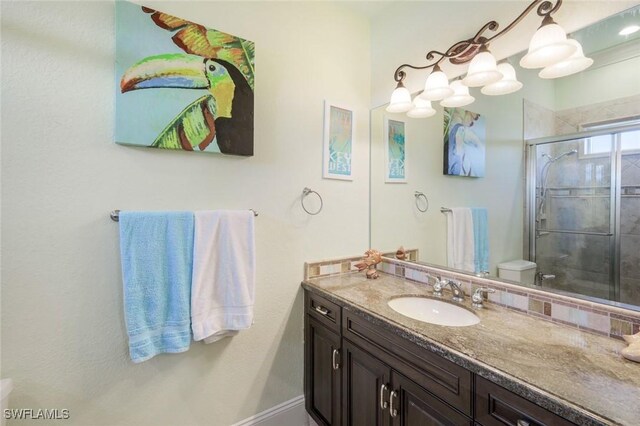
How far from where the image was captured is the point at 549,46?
1.07 meters

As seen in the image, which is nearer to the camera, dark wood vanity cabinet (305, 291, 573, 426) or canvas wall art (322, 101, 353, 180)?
dark wood vanity cabinet (305, 291, 573, 426)

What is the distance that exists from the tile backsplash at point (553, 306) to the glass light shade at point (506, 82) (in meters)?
0.90

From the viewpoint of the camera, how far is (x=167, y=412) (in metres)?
1.34

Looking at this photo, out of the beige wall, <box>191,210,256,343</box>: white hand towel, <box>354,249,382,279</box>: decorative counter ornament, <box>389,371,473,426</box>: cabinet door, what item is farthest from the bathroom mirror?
<box>191,210,256,343</box>: white hand towel

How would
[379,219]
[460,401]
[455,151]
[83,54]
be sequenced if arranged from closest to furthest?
[460,401] → [83,54] → [455,151] → [379,219]

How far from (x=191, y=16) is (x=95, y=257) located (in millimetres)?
1199

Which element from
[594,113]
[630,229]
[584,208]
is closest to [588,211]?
[584,208]

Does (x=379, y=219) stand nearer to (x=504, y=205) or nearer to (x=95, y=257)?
(x=504, y=205)

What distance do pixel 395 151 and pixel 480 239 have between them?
0.80m

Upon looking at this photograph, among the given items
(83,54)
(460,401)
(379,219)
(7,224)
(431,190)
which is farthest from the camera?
(379,219)

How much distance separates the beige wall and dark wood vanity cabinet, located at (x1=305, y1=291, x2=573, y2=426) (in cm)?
21

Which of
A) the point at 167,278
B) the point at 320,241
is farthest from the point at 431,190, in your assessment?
the point at 167,278

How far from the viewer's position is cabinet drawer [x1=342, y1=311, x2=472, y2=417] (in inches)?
34.3

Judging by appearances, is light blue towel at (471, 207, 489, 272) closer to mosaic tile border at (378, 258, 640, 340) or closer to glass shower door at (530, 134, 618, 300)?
mosaic tile border at (378, 258, 640, 340)
